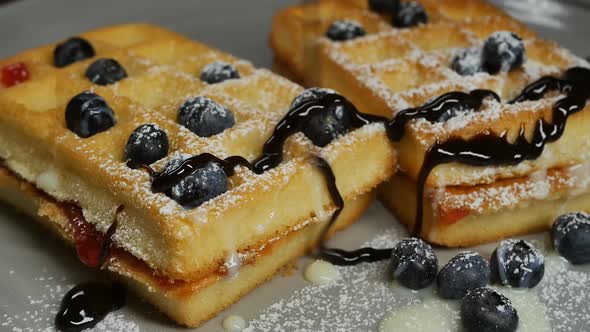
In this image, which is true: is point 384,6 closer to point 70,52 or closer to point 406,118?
point 406,118

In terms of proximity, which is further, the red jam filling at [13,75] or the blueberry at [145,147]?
the red jam filling at [13,75]

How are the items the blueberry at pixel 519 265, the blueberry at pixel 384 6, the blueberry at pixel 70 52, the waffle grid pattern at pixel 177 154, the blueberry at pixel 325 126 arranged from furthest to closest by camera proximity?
the blueberry at pixel 384 6 < the blueberry at pixel 70 52 < the blueberry at pixel 325 126 < the blueberry at pixel 519 265 < the waffle grid pattern at pixel 177 154

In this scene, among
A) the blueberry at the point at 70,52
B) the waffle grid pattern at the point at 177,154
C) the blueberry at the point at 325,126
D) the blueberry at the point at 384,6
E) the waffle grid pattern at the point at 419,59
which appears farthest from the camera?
the blueberry at the point at 384,6

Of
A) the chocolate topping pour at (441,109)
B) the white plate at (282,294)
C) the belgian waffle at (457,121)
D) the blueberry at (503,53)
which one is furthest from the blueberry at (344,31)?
the white plate at (282,294)

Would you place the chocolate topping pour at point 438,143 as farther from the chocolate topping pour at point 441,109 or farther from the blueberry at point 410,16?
the blueberry at point 410,16

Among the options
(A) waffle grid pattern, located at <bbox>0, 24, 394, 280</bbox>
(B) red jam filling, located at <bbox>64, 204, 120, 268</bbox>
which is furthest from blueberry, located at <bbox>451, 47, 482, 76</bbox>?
(B) red jam filling, located at <bbox>64, 204, 120, 268</bbox>

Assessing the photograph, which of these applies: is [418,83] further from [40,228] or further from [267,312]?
[40,228]

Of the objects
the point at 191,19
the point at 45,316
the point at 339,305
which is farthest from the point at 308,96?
the point at 191,19
